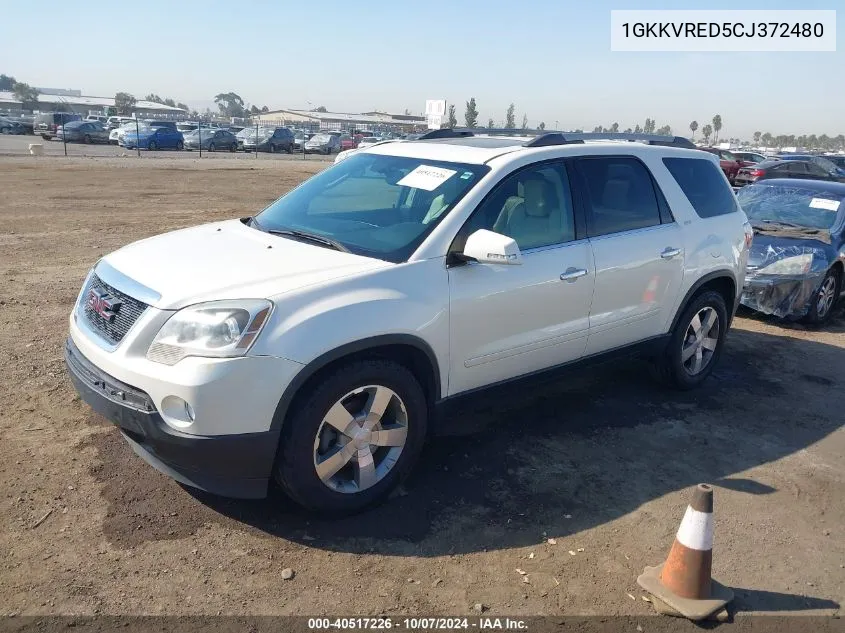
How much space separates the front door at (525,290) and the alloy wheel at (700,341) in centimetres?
141

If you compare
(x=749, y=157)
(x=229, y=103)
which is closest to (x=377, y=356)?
(x=749, y=157)

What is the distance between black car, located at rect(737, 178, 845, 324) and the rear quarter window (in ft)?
7.60

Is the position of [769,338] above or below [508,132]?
below

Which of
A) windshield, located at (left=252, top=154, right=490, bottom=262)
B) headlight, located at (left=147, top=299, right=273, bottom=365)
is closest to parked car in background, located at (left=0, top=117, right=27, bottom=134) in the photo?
A: windshield, located at (left=252, top=154, right=490, bottom=262)

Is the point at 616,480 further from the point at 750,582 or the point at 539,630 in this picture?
the point at 539,630

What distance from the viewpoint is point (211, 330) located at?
122 inches

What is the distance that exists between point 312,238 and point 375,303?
822mm

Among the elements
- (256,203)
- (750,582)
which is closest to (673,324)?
(750,582)

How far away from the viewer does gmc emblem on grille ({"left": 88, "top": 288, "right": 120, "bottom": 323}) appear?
3439 mm

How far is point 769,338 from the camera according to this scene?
24.2ft

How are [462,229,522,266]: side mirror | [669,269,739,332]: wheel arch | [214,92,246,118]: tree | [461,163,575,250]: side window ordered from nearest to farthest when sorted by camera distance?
Result: [462,229,522,266]: side mirror
[461,163,575,250]: side window
[669,269,739,332]: wheel arch
[214,92,246,118]: tree

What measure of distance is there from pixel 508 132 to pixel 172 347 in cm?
326

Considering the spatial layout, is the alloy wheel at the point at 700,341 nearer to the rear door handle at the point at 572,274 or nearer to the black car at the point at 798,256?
the rear door handle at the point at 572,274

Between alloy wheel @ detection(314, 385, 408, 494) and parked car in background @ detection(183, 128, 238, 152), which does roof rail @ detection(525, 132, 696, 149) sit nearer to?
alloy wheel @ detection(314, 385, 408, 494)
